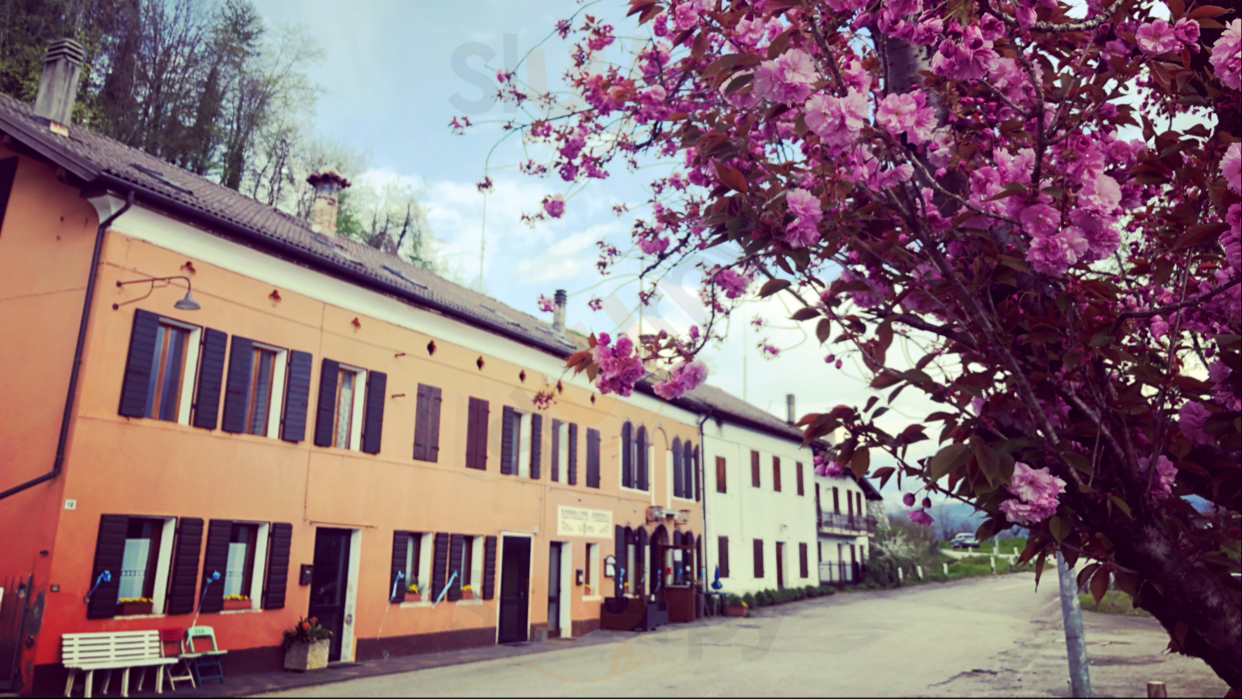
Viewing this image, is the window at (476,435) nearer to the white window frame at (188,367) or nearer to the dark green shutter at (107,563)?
the white window frame at (188,367)

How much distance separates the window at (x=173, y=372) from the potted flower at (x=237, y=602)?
2.61m

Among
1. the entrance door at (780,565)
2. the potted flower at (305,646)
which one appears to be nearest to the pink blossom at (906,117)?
the potted flower at (305,646)

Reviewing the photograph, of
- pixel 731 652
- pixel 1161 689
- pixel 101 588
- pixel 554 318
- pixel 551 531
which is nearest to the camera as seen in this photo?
pixel 1161 689

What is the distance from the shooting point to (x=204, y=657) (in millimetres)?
10484

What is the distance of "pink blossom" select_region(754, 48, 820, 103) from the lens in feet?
7.86

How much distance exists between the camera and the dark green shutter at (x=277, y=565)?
453 inches

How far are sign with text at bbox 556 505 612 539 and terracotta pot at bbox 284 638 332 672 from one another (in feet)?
22.7

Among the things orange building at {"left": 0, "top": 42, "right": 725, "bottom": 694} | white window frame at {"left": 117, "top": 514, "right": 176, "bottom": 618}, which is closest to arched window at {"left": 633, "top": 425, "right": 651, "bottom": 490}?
orange building at {"left": 0, "top": 42, "right": 725, "bottom": 694}

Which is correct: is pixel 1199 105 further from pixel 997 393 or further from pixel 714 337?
pixel 714 337

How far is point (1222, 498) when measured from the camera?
8.42 feet

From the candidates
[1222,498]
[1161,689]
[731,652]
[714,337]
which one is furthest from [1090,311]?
[731,652]

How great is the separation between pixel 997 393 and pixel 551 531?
1592 cm

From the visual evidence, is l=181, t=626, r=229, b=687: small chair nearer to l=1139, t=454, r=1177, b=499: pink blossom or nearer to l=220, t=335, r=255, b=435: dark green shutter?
l=220, t=335, r=255, b=435: dark green shutter

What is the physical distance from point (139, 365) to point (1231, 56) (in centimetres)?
1163
